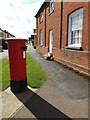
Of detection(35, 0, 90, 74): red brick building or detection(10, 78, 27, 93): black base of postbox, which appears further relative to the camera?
detection(35, 0, 90, 74): red brick building

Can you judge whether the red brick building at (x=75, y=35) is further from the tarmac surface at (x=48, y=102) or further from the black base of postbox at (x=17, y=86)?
the black base of postbox at (x=17, y=86)

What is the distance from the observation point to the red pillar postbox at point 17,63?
311cm

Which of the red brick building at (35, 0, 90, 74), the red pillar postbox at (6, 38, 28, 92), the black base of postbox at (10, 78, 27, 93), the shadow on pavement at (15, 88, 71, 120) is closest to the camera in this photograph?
the shadow on pavement at (15, 88, 71, 120)

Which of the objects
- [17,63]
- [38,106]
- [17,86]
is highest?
[17,63]

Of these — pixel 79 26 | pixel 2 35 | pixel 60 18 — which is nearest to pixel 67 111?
pixel 79 26

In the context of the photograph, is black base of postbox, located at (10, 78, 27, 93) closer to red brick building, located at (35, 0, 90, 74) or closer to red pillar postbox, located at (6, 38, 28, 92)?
red pillar postbox, located at (6, 38, 28, 92)

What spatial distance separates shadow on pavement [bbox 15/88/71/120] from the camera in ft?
7.33

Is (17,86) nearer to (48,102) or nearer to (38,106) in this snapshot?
(38,106)

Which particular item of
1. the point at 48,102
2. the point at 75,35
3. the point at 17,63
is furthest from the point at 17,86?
the point at 75,35

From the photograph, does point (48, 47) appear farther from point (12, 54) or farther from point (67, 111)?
point (67, 111)

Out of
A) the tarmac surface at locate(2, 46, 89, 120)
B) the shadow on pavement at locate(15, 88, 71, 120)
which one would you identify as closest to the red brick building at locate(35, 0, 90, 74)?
the tarmac surface at locate(2, 46, 89, 120)

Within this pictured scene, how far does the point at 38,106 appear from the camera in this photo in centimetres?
255

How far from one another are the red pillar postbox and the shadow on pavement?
0.31 meters

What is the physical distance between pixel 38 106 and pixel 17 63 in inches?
61.0
